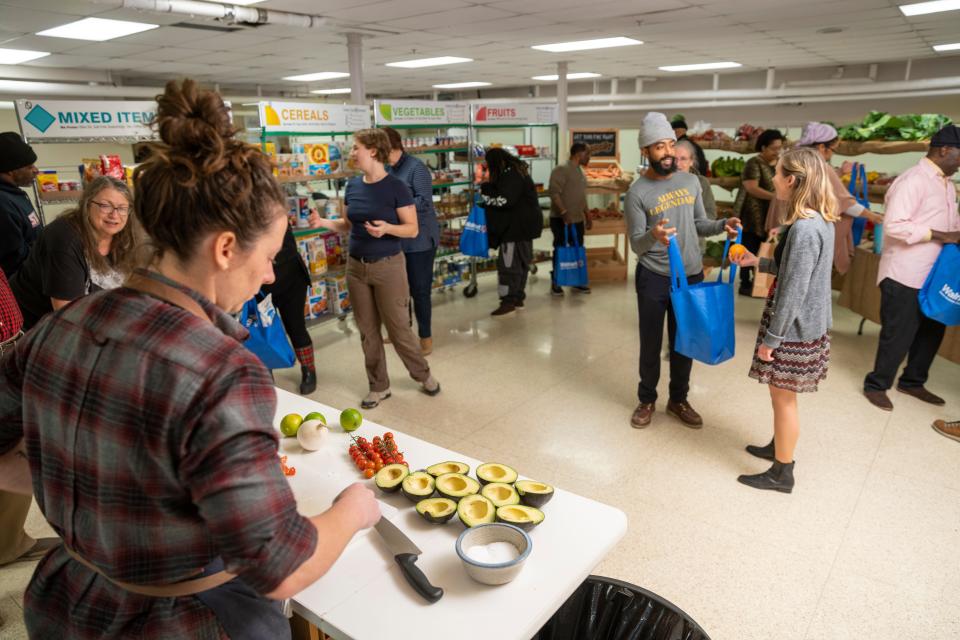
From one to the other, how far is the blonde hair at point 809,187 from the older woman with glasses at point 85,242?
9.07 feet

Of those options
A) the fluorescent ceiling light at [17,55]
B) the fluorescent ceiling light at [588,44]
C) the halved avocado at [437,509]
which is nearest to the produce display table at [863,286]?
the fluorescent ceiling light at [588,44]

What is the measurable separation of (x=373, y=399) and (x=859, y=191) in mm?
4463

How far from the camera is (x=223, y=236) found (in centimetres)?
94

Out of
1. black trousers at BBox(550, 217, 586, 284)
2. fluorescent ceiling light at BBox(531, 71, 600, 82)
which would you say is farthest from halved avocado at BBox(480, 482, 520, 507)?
fluorescent ceiling light at BBox(531, 71, 600, 82)

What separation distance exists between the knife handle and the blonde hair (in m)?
2.19

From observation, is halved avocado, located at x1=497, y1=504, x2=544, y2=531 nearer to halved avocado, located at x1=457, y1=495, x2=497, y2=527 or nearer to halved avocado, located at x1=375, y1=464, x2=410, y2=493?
halved avocado, located at x1=457, y1=495, x2=497, y2=527

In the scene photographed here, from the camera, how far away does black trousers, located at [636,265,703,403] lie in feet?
11.4

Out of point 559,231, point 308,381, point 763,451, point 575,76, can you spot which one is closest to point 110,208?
point 308,381

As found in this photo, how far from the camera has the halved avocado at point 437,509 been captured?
1532 millimetres

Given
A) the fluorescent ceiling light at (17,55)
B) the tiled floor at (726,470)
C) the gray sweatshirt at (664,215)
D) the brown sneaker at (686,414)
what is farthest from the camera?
the fluorescent ceiling light at (17,55)

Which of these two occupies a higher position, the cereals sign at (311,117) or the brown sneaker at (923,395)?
the cereals sign at (311,117)

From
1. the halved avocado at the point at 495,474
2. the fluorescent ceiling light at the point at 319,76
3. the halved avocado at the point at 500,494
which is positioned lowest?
the halved avocado at the point at 500,494

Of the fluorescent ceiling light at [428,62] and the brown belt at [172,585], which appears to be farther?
the fluorescent ceiling light at [428,62]

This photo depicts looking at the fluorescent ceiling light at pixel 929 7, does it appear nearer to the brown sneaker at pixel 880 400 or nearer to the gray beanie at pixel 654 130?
the brown sneaker at pixel 880 400
